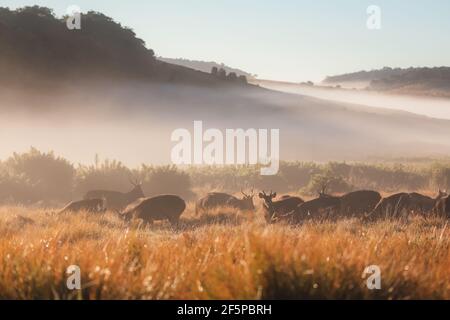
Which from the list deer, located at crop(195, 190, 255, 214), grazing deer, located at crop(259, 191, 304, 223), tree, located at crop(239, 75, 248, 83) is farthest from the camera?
tree, located at crop(239, 75, 248, 83)

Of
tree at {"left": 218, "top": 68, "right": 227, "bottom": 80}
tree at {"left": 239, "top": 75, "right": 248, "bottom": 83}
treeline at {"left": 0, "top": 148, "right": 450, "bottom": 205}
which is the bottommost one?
treeline at {"left": 0, "top": 148, "right": 450, "bottom": 205}

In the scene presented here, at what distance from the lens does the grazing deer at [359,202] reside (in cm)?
1634

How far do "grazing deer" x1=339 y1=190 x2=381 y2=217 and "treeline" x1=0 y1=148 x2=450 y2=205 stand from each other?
6255mm

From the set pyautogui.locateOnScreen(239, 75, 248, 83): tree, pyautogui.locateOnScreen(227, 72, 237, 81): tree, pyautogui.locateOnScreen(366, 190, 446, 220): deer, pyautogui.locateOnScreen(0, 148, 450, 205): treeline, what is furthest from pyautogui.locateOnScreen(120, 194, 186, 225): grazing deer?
pyautogui.locateOnScreen(239, 75, 248, 83): tree

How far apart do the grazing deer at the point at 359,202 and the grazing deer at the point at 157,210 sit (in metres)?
4.90

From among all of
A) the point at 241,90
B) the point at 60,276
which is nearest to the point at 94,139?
the point at 241,90

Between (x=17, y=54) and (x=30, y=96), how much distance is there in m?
3.51

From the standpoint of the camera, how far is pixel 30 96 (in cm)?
4250

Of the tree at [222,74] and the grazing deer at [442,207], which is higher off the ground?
the tree at [222,74]

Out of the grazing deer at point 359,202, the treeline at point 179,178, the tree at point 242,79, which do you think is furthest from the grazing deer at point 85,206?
the tree at point 242,79

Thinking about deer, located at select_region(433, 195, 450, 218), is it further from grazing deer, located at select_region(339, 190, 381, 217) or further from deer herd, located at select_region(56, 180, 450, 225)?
grazing deer, located at select_region(339, 190, 381, 217)

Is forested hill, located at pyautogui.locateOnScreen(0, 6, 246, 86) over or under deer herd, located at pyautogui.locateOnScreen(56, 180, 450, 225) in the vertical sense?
over

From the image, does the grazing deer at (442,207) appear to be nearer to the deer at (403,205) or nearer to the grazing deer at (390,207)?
the deer at (403,205)

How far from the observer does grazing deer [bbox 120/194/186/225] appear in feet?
50.5
